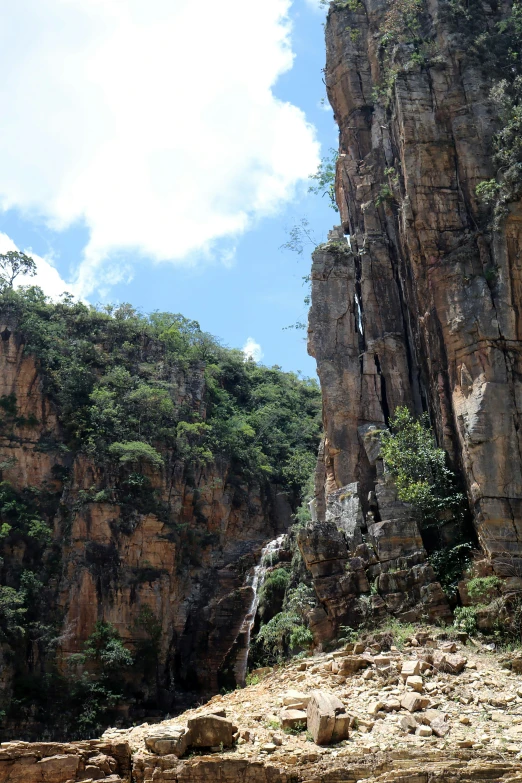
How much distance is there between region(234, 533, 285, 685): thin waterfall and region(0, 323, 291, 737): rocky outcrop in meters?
0.43

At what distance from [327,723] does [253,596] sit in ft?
61.7

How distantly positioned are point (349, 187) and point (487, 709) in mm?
21964

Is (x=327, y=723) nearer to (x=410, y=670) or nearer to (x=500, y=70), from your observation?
(x=410, y=670)

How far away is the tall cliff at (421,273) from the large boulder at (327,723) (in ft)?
23.7

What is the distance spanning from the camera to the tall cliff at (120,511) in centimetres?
3155

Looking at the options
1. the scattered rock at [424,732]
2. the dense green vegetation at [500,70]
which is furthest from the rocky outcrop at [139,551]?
the dense green vegetation at [500,70]

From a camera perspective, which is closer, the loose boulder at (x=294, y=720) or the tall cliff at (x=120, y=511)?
the loose boulder at (x=294, y=720)

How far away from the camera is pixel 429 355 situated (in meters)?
26.6

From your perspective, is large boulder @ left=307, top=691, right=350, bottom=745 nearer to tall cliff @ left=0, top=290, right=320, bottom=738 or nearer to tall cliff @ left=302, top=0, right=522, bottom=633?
tall cliff @ left=302, top=0, right=522, bottom=633

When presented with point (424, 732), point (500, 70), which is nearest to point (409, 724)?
point (424, 732)

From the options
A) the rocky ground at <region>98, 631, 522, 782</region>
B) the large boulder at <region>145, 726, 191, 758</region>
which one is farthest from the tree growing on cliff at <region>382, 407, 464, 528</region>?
the large boulder at <region>145, 726, 191, 758</region>

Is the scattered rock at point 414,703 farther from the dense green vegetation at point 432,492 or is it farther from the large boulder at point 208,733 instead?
the dense green vegetation at point 432,492

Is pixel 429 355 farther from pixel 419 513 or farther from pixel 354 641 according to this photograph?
pixel 354 641

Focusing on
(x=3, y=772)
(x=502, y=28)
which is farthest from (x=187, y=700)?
(x=502, y=28)
